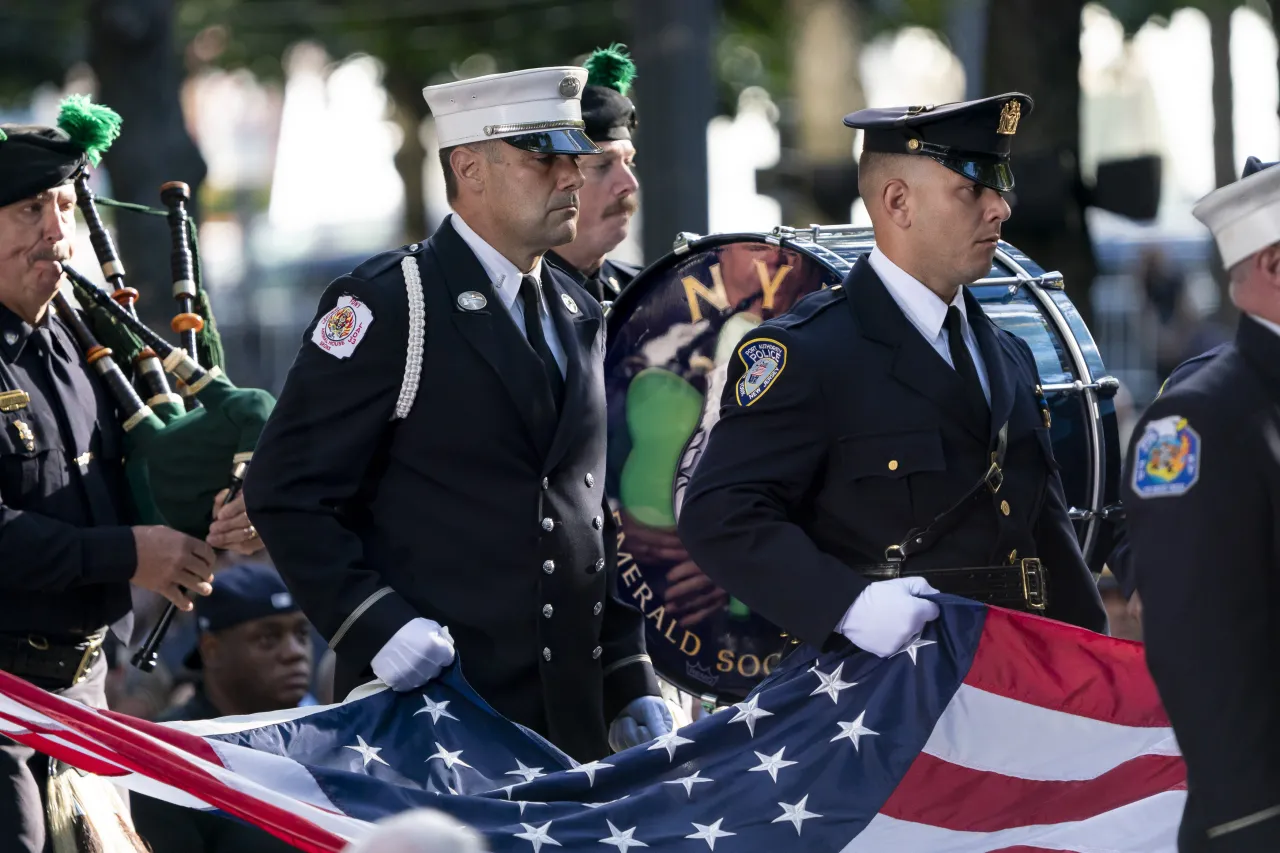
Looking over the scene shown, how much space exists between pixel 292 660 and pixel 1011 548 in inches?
123

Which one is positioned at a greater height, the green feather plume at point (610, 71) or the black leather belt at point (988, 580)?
the green feather plume at point (610, 71)

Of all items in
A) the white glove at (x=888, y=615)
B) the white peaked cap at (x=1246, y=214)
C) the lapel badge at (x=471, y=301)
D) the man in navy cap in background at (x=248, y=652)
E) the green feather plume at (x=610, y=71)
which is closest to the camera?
the white peaked cap at (x=1246, y=214)


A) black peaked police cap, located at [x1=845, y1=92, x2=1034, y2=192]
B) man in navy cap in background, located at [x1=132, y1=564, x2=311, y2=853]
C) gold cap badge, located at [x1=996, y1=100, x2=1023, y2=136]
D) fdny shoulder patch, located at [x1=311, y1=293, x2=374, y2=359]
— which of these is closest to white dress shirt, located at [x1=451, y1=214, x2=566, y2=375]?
fdny shoulder patch, located at [x1=311, y1=293, x2=374, y2=359]

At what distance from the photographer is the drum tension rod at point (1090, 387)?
514 centimetres

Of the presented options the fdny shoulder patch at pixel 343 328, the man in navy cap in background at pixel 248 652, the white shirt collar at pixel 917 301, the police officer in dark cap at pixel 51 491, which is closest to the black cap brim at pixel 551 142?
the fdny shoulder patch at pixel 343 328

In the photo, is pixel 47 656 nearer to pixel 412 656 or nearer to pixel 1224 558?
pixel 412 656

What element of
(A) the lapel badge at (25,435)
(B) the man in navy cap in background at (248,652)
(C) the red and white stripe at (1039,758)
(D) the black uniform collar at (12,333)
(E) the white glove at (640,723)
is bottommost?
(B) the man in navy cap in background at (248,652)

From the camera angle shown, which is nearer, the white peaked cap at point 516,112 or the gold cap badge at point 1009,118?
the gold cap badge at point 1009,118

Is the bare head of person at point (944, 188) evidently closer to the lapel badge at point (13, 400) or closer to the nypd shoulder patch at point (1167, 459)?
the nypd shoulder patch at point (1167, 459)

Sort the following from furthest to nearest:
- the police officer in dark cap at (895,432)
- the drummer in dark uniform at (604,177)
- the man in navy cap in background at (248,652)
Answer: the man in navy cap in background at (248,652) < the drummer in dark uniform at (604,177) < the police officer in dark cap at (895,432)

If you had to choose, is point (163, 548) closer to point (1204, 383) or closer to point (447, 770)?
point (447, 770)

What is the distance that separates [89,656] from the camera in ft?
16.6

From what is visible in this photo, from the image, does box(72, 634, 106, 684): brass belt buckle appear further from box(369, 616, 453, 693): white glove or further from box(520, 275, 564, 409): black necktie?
box(520, 275, 564, 409): black necktie

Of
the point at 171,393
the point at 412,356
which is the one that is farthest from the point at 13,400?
the point at 412,356
